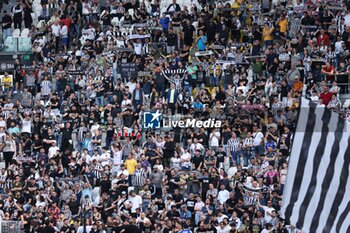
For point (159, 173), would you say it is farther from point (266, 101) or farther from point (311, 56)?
point (311, 56)

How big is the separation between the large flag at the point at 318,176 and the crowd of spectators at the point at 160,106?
17.8m

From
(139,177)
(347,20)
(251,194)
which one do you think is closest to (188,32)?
(347,20)

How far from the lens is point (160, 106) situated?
33469 mm

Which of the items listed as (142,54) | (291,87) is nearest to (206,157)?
(291,87)

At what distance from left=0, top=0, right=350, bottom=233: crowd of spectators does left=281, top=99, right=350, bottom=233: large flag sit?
17817mm

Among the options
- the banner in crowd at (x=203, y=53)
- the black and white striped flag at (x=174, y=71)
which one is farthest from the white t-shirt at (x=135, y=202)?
the banner in crowd at (x=203, y=53)

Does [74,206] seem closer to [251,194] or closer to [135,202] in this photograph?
[135,202]

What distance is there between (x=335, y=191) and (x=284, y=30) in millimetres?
28510

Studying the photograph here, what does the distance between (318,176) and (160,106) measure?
994 inches

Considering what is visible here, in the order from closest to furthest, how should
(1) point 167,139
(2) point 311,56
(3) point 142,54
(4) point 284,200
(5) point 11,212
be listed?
(4) point 284,200, (5) point 11,212, (1) point 167,139, (2) point 311,56, (3) point 142,54

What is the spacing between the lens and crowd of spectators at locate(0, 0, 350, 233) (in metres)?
28.4

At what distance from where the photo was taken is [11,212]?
29047mm

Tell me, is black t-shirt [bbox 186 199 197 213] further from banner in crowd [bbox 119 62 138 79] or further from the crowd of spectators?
banner in crowd [bbox 119 62 138 79]

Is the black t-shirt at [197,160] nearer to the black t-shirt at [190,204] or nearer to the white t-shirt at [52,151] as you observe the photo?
the black t-shirt at [190,204]
